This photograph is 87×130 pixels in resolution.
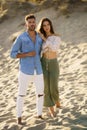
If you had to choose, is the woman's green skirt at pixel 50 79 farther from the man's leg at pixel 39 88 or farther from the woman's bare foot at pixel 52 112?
the man's leg at pixel 39 88

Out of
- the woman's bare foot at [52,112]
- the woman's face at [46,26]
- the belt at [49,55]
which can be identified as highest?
the woman's face at [46,26]

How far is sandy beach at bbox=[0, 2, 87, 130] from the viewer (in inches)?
251

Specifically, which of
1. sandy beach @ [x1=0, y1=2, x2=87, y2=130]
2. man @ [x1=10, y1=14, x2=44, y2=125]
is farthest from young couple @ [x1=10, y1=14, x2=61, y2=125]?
sandy beach @ [x1=0, y1=2, x2=87, y2=130]

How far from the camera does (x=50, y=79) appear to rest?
646 cm

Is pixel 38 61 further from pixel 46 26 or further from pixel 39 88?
pixel 46 26

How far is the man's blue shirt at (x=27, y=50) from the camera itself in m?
6.00

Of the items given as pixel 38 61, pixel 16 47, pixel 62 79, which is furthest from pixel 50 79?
pixel 62 79

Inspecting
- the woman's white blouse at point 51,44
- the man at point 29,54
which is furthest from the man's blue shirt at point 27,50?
the woman's white blouse at point 51,44

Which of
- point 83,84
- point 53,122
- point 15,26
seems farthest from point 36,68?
point 15,26

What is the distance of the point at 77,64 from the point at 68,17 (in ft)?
9.37

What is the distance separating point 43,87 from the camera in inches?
242

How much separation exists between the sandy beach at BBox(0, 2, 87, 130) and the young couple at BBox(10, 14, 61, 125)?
0.28 meters

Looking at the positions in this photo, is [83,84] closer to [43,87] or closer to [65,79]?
[65,79]

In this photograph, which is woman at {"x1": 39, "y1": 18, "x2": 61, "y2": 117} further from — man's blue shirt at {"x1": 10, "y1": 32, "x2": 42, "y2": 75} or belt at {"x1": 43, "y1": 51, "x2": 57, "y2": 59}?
man's blue shirt at {"x1": 10, "y1": 32, "x2": 42, "y2": 75}
